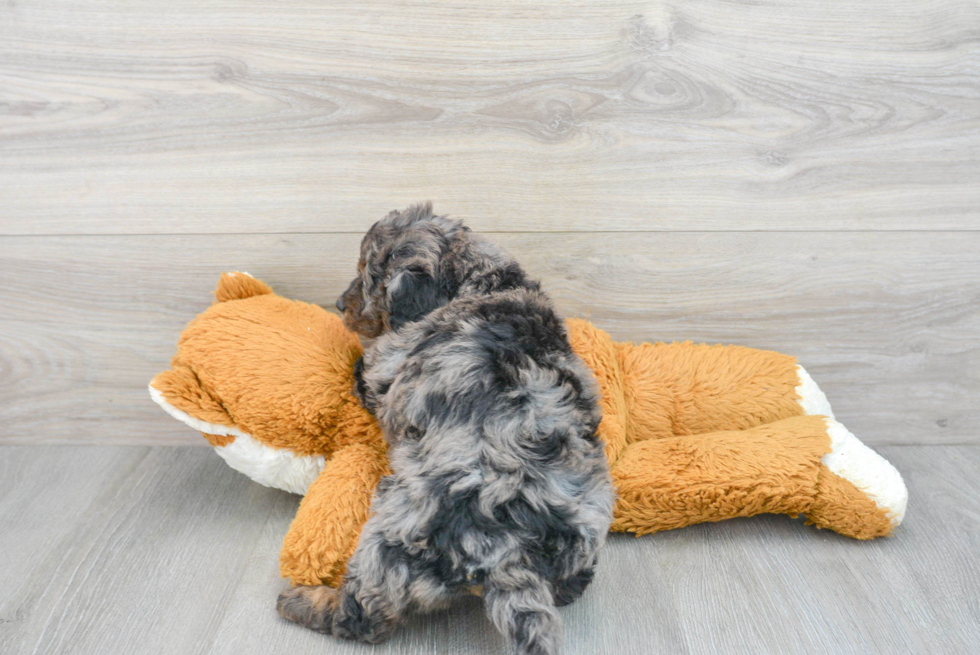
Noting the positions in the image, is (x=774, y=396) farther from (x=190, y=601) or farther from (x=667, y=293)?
(x=190, y=601)

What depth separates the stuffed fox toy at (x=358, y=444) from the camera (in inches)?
71.2

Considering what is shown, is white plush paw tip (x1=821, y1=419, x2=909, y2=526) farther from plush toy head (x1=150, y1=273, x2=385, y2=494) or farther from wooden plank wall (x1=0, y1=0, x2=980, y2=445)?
plush toy head (x1=150, y1=273, x2=385, y2=494)

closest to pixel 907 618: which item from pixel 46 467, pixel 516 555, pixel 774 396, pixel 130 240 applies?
pixel 774 396

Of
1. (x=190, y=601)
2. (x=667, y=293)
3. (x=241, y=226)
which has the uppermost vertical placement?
(x=241, y=226)

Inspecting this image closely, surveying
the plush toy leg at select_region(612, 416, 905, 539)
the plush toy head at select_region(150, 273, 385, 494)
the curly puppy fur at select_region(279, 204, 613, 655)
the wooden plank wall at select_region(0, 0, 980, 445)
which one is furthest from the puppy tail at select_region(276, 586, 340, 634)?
the wooden plank wall at select_region(0, 0, 980, 445)

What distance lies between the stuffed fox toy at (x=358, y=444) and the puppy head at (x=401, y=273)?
0.18 metres

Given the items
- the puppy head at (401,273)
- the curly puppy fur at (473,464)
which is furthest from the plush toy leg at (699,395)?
the puppy head at (401,273)

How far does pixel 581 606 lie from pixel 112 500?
4.58 feet

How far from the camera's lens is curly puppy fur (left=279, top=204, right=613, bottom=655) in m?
1.43

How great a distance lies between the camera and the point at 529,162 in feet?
6.84

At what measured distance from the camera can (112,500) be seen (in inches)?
82.1

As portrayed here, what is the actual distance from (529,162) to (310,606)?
132cm

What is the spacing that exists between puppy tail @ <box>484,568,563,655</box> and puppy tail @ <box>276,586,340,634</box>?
39 cm

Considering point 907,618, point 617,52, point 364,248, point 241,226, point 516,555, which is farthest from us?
point 241,226
